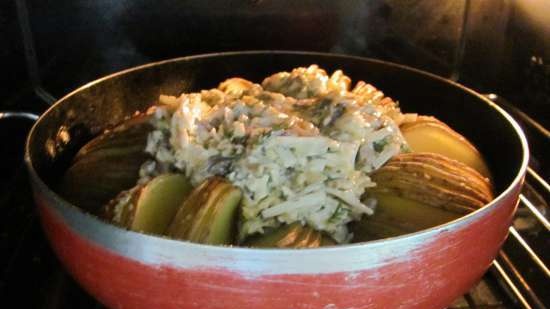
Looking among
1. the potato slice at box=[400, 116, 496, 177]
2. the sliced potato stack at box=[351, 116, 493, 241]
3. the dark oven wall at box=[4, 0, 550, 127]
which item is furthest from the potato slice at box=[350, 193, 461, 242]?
the dark oven wall at box=[4, 0, 550, 127]

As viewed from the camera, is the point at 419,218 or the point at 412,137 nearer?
the point at 419,218

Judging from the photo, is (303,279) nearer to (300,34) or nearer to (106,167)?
(106,167)

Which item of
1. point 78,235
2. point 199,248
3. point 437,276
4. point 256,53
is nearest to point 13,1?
point 256,53

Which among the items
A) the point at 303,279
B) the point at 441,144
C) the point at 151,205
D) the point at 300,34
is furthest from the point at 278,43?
the point at 303,279

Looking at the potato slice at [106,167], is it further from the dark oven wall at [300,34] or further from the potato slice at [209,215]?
the dark oven wall at [300,34]

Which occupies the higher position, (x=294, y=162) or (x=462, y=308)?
(x=294, y=162)

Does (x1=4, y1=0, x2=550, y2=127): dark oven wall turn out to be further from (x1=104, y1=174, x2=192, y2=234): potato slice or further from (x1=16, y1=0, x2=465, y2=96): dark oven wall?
(x1=104, y1=174, x2=192, y2=234): potato slice

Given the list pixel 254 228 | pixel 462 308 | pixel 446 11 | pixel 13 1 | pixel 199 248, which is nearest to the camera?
pixel 199 248

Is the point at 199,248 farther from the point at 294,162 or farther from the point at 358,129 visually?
the point at 358,129
